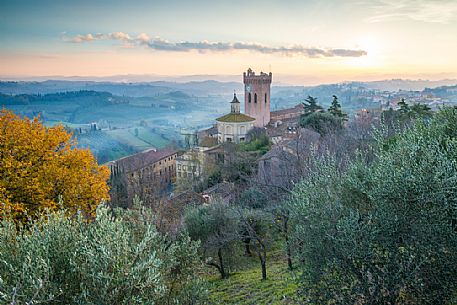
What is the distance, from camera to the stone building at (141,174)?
27.3 metres

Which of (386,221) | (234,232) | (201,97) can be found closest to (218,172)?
(234,232)

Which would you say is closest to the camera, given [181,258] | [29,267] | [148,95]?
[29,267]

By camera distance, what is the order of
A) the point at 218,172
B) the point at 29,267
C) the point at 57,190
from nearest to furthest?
the point at 29,267 < the point at 57,190 < the point at 218,172

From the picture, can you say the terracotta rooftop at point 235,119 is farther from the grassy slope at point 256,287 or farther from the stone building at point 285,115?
the grassy slope at point 256,287

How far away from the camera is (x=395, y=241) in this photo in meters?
6.41

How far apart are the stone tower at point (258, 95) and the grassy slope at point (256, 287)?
1772 inches

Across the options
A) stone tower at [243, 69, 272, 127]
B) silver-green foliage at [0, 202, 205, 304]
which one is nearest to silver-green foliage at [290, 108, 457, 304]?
silver-green foliage at [0, 202, 205, 304]

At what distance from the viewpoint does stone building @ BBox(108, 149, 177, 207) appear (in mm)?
27344

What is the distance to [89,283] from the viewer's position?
524cm

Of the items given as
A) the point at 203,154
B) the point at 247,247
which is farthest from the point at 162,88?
the point at 247,247

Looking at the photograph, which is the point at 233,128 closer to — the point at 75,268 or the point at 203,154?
the point at 203,154

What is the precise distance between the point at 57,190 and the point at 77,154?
1.90 metres

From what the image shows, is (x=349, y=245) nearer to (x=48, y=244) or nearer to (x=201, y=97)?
(x=48, y=244)

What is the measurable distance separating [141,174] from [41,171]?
1964 cm
